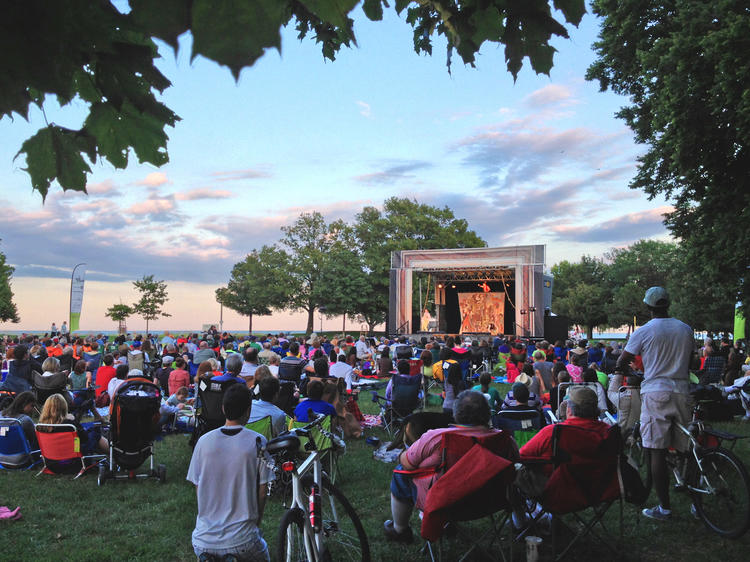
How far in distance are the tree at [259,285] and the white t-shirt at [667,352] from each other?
130ft

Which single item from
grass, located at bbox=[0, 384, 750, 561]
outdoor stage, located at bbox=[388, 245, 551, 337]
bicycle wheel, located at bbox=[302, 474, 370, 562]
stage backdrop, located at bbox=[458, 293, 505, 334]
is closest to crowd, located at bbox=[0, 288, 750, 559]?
grass, located at bbox=[0, 384, 750, 561]

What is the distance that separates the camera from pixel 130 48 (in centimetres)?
146

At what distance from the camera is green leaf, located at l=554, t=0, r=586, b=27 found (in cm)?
172

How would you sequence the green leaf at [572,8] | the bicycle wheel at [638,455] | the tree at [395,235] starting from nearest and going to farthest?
the green leaf at [572,8], the bicycle wheel at [638,455], the tree at [395,235]

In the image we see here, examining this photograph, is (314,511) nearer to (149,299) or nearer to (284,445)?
(284,445)

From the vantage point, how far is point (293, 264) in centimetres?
4362

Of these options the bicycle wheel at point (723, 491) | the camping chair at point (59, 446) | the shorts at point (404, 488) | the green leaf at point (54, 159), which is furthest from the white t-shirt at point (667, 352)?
the camping chair at point (59, 446)

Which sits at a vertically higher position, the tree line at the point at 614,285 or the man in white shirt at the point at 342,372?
the tree line at the point at 614,285

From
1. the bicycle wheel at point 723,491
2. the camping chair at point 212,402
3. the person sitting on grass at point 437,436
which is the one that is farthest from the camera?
the camping chair at point 212,402

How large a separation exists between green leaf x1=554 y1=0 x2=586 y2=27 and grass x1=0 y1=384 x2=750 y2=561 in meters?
2.43

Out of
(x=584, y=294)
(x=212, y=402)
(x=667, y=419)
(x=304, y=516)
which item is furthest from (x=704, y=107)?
(x=584, y=294)

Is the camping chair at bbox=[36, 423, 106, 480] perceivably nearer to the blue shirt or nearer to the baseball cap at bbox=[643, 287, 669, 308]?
the blue shirt

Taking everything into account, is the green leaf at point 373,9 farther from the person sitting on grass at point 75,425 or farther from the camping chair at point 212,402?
the person sitting on grass at point 75,425

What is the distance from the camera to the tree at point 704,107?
1012 cm
